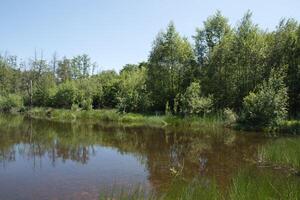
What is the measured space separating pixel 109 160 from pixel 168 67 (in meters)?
25.0

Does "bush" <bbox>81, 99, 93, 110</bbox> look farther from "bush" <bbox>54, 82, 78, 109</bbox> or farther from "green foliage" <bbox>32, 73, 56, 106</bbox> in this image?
"green foliage" <bbox>32, 73, 56, 106</bbox>

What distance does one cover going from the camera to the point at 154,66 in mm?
39156

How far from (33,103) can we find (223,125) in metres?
39.1

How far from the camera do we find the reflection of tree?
12.7m

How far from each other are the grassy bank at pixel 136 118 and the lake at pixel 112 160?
130 inches

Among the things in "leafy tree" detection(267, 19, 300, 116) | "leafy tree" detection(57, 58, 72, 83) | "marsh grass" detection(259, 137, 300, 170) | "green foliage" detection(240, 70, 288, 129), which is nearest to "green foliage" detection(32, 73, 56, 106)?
"leafy tree" detection(57, 58, 72, 83)

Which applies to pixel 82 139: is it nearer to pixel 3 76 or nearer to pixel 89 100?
pixel 89 100

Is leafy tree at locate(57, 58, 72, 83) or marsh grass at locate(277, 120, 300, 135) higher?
leafy tree at locate(57, 58, 72, 83)

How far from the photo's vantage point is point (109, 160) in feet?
48.2

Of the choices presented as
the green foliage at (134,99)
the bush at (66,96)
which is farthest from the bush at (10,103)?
the green foliage at (134,99)

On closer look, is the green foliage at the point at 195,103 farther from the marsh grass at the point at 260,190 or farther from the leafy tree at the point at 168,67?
the marsh grass at the point at 260,190

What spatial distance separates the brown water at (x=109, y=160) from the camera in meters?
10.2

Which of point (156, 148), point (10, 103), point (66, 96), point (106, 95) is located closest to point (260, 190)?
point (156, 148)

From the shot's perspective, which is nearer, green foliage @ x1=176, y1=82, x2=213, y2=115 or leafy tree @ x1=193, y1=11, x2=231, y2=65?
green foliage @ x1=176, y1=82, x2=213, y2=115
